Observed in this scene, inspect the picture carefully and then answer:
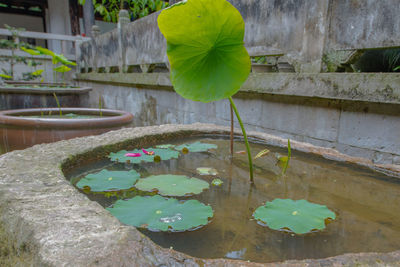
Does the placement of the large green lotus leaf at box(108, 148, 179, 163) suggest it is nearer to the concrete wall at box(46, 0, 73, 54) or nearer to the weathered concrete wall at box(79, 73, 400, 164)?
the weathered concrete wall at box(79, 73, 400, 164)

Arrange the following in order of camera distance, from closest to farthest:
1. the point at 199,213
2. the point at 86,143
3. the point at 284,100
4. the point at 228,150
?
the point at 199,213 < the point at 86,143 < the point at 228,150 < the point at 284,100

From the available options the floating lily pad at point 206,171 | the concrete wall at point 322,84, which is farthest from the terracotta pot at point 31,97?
the floating lily pad at point 206,171

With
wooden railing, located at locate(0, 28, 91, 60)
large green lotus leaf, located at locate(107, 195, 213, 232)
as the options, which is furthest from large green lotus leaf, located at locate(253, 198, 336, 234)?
wooden railing, located at locate(0, 28, 91, 60)

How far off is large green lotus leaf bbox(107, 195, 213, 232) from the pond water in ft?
0.07

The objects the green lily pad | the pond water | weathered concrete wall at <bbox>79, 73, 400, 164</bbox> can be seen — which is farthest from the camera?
weathered concrete wall at <bbox>79, 73, 400, 164</bbox>

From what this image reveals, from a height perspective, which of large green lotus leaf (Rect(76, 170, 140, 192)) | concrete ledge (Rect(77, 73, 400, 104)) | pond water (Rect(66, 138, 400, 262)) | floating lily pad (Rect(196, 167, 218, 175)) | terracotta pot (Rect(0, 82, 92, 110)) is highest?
concrete ledge (Rect(77, 73, 400, 104))

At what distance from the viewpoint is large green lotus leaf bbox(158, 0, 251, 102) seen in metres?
0.84

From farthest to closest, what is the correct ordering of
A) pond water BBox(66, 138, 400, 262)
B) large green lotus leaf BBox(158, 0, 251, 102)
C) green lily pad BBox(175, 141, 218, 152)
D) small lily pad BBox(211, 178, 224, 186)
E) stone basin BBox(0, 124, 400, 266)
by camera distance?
green lily pad BBox(175, 141, 218, 152) < small lily pad BBox(211, 178, 224, 186) < large green lotus leaf BBox(158, 0, 251, 102) < pond water BBox(66, 138, 400, 262) < stone basin BBox(0, 124, 400, 266)

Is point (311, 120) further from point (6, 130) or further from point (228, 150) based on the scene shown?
point (6, 130)

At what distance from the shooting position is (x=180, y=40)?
2.97ft

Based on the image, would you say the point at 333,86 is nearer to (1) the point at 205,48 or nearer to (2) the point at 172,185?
(1) the point at 205,48

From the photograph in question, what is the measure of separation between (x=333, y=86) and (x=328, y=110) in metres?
0.17

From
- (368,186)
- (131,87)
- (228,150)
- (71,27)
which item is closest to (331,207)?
(368,186)

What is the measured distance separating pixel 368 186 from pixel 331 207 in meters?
0.29
